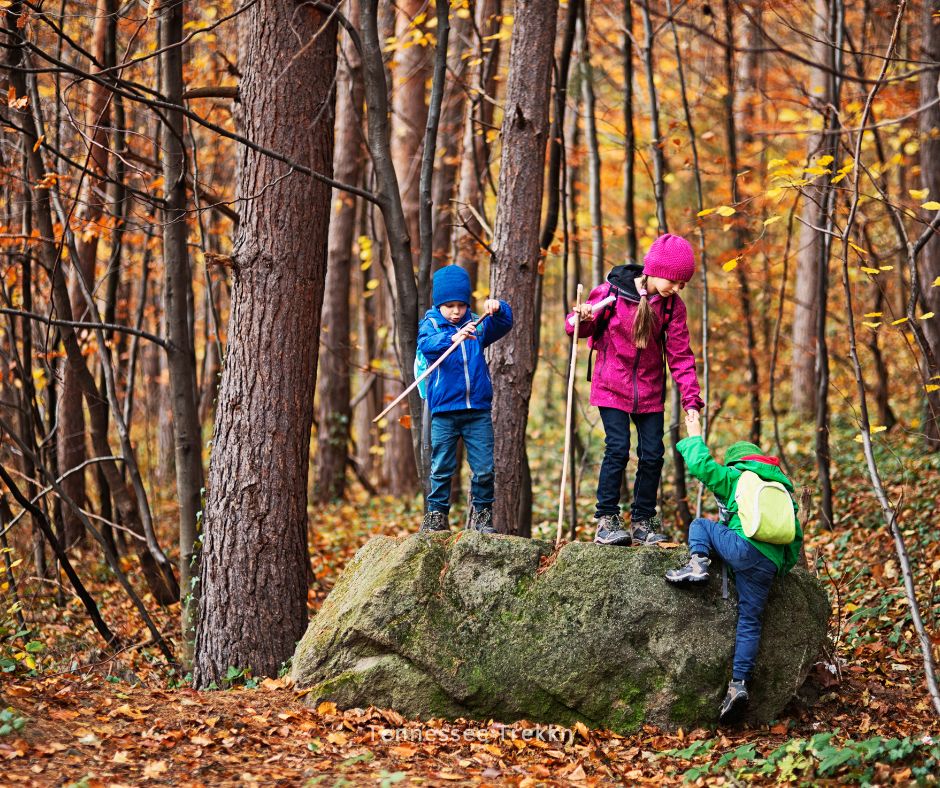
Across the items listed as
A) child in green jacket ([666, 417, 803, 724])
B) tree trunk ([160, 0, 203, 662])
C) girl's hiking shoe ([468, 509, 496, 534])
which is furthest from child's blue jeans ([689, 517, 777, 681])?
tree trunk ([160, 0, 203, 662])

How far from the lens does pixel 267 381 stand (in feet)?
21.2

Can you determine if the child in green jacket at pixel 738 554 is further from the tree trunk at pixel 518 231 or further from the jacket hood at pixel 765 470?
the tree trunk at pixel 518 231

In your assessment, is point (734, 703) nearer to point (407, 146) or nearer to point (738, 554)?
point (738, 554)

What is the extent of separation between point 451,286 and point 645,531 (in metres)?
2.11

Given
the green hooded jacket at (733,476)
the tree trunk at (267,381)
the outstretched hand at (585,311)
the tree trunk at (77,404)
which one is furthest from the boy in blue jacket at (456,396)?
the tree trunk at (77,404)

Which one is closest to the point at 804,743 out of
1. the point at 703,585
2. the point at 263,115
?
the point at 703,585

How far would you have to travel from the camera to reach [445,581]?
5.29 metres

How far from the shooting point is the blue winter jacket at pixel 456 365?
5895 millimetres

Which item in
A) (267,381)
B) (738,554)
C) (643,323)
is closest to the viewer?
(738,554)

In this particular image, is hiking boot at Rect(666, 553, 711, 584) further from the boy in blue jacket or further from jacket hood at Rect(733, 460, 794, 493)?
the boy in blue jacket

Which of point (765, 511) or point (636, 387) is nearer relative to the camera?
point (765, 511)

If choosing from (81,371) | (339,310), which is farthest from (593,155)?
(81,371)

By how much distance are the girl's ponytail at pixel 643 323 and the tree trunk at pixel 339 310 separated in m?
7.19

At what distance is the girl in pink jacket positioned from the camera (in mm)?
5629
